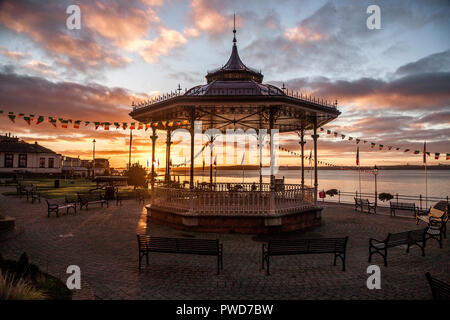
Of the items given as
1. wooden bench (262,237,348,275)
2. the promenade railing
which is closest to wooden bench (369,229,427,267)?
wooden bench (262,237,348,275)

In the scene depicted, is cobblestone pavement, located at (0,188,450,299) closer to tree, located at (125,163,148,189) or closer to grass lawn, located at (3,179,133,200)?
grass lawn, located at (3,179,133,200)

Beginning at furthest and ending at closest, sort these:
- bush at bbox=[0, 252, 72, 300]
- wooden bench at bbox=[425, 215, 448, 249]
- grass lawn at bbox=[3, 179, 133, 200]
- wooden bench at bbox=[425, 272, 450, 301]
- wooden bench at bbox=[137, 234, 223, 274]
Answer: grass lawn at bbox=[3, 179, 133, 200]
wooden bench at bbox=[425, 215, 448, 249]
wooden bench at bbox=[137, 234, 223, 274]
wooden bench at bbox=[425, 272, 450, 301]
bush at bbox=[0, 252, 72, 300]

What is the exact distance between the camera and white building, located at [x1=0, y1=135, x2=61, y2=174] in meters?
47.7

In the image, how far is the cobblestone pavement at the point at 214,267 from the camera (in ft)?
18.0

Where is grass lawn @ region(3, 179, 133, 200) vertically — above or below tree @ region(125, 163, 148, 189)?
below

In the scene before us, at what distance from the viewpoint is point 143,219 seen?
13648 mm

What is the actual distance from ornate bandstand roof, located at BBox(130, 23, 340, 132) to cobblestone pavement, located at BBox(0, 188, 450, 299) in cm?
591

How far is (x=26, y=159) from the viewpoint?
49844mm

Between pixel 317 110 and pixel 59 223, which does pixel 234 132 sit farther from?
pixel 59 223

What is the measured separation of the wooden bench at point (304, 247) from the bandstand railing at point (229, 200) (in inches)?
133

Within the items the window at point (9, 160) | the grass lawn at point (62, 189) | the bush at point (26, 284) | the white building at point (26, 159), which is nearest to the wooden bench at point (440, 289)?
the bush at point (26, 284)

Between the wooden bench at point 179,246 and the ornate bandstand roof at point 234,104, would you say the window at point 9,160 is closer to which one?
the ornate bandstand roof at point 234,104

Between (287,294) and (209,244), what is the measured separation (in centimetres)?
230
